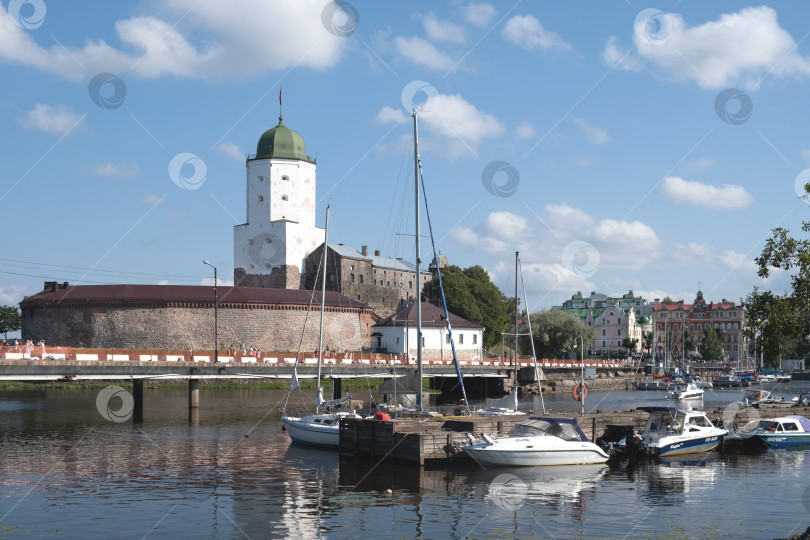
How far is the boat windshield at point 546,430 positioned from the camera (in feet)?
101

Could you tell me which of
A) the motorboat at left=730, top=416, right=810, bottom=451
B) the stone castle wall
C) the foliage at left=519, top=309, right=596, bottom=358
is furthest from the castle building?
the motorboat at left=730, top=416, right=810, bottom=451

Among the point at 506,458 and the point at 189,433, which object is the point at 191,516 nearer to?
the point at 506,458

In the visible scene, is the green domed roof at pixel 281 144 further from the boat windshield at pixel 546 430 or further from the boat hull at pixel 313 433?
the boat windshield at pixel 546 430

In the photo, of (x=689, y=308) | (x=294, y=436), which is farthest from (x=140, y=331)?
(x=689, y=308)

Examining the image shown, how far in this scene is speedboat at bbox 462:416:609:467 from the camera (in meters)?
29.8

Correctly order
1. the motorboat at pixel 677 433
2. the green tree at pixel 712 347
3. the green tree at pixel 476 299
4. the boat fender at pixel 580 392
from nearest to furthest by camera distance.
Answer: the motorboat at pixel 677 433 → the boat fender at pixel 580 392 → the green tree at pixel 476 299 → the green tree at pixel 712 347

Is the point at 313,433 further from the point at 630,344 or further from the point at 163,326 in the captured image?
the point at 630,344

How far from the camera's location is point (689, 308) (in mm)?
173500

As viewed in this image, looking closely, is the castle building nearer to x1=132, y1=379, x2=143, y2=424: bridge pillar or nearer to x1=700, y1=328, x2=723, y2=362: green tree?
x1=700, y1=328, x2=723, y2=362: green tree

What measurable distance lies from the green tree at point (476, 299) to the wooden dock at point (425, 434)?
229 feet

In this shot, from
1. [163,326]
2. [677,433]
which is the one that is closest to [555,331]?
[163,326]

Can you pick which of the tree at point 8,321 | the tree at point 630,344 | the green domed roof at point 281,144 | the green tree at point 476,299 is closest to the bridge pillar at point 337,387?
the green tree at point 476,299

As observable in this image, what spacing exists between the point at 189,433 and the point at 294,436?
790 cm

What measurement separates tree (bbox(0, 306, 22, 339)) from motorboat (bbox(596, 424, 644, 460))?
104544 mm
